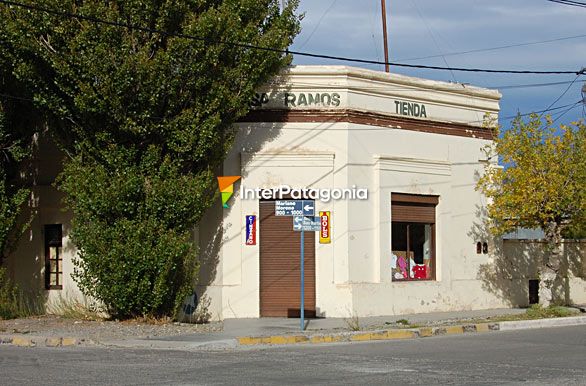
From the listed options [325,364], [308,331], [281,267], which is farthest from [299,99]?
[325,364]

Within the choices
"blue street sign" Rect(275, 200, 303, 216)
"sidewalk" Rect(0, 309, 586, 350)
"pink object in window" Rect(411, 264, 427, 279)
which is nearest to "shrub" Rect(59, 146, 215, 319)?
"sidewalk" Rect(0, 309, 586, 350)

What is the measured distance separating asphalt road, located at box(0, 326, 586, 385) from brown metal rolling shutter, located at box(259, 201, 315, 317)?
17.2 ft

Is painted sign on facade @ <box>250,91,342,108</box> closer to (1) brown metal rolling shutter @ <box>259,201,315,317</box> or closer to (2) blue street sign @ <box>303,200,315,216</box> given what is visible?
(1) brown metal rolling shutter @ <box>259,201,315,317</box>

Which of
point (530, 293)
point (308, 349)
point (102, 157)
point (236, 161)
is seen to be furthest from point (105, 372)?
point (530, 293)

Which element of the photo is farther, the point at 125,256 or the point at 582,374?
the point at 125,256

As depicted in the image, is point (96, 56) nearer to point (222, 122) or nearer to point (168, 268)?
point (222, 122)

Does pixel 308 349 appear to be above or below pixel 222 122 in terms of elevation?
below

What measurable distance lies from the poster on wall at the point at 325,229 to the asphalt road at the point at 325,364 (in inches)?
212

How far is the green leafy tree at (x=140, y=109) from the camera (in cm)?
1969

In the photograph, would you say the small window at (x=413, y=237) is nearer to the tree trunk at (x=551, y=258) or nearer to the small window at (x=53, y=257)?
the tree trunk at (x=551, y=258)

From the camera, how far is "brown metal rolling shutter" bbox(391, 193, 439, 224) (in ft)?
→ 81.7

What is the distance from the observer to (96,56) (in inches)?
770

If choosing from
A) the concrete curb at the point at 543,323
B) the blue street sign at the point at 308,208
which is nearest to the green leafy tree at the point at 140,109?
the blue street sign at the point at 308,208

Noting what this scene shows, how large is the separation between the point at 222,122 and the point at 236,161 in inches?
85.1
